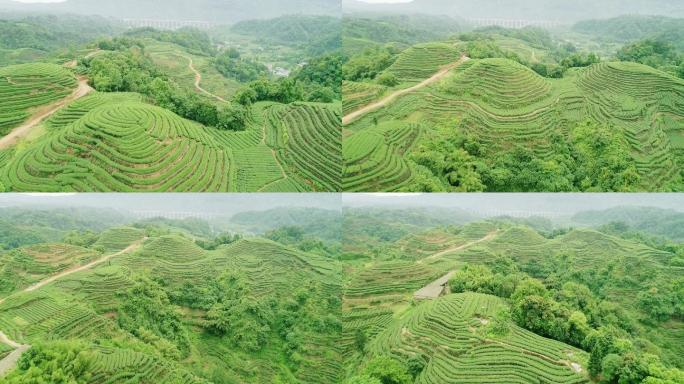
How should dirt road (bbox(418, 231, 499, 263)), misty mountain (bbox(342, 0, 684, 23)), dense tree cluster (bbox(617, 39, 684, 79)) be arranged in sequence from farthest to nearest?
dirt road (bbox(418, 231, 499, 263)) < misty mountain (bbox(342, 0, 684, 23)) < dense tree cluster (bbox(617, 39, 684, 79))

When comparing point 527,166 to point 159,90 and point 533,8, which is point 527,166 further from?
Answer: point 159,90

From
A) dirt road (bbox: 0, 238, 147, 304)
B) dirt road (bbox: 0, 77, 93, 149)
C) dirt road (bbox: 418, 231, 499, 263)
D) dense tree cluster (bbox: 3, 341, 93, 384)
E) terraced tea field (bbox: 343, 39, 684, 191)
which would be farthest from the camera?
dirt road (bbox: 418, 231, 499, 263)

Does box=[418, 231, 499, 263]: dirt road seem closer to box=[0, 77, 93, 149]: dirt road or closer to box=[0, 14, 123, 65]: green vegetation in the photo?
box=[0, 77, 93, 149]: dirt road

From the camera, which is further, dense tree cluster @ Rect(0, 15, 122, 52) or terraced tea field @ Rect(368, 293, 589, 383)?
dense tree cluster @ Rect(0, 15, 122, 52)

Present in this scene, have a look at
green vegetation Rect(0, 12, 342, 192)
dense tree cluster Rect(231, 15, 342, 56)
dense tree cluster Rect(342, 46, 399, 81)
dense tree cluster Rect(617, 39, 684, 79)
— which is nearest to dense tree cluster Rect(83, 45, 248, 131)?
green vegetation Rect(0, 12, 342, 192)

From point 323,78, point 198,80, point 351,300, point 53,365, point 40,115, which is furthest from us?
point 351,300

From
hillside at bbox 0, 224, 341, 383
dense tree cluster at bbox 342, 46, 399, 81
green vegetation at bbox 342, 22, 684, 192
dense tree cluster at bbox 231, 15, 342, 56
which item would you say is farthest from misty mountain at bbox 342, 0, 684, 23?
hillside at bbox 0, 224, 341, 383

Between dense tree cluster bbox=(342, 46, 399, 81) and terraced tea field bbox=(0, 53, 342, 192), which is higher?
dense tree cluster bbox=(342, 46, 399, 81)

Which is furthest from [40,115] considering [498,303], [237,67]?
[498,303]

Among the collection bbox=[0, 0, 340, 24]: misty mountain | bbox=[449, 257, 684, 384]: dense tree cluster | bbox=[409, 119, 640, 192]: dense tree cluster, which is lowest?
bbox=[449, 257, 684, 384]: dense tree cluster
